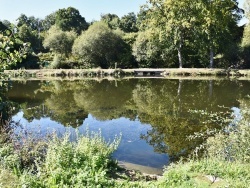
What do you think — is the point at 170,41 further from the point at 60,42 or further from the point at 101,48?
the point at 60,42

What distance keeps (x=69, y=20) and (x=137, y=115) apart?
79.7 m

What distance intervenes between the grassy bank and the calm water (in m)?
1.61

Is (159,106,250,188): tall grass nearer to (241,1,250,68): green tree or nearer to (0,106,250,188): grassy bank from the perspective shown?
(0,106,250,188): grassy bank

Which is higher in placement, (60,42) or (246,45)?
(60,42)

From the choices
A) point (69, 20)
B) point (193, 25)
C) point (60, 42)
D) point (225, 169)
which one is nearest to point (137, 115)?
point (225, 169)

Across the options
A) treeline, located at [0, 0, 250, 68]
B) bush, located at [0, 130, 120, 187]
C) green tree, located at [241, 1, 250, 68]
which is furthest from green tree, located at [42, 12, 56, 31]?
bush, located at [0, 130, 120, 187]

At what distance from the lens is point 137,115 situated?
58.6 ft

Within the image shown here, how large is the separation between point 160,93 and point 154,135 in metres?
13.0

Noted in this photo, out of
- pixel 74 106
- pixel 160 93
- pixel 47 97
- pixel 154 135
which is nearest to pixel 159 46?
pixel 160 93

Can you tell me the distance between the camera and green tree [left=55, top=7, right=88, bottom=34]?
91.2 meters

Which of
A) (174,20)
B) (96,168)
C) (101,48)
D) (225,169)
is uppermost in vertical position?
(174,20)

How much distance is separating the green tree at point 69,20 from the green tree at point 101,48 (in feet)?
129

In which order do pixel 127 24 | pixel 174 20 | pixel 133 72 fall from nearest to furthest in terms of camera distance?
pixel 174 20, pixel 133 72, pixel 127 24

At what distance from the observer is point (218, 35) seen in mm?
43812
